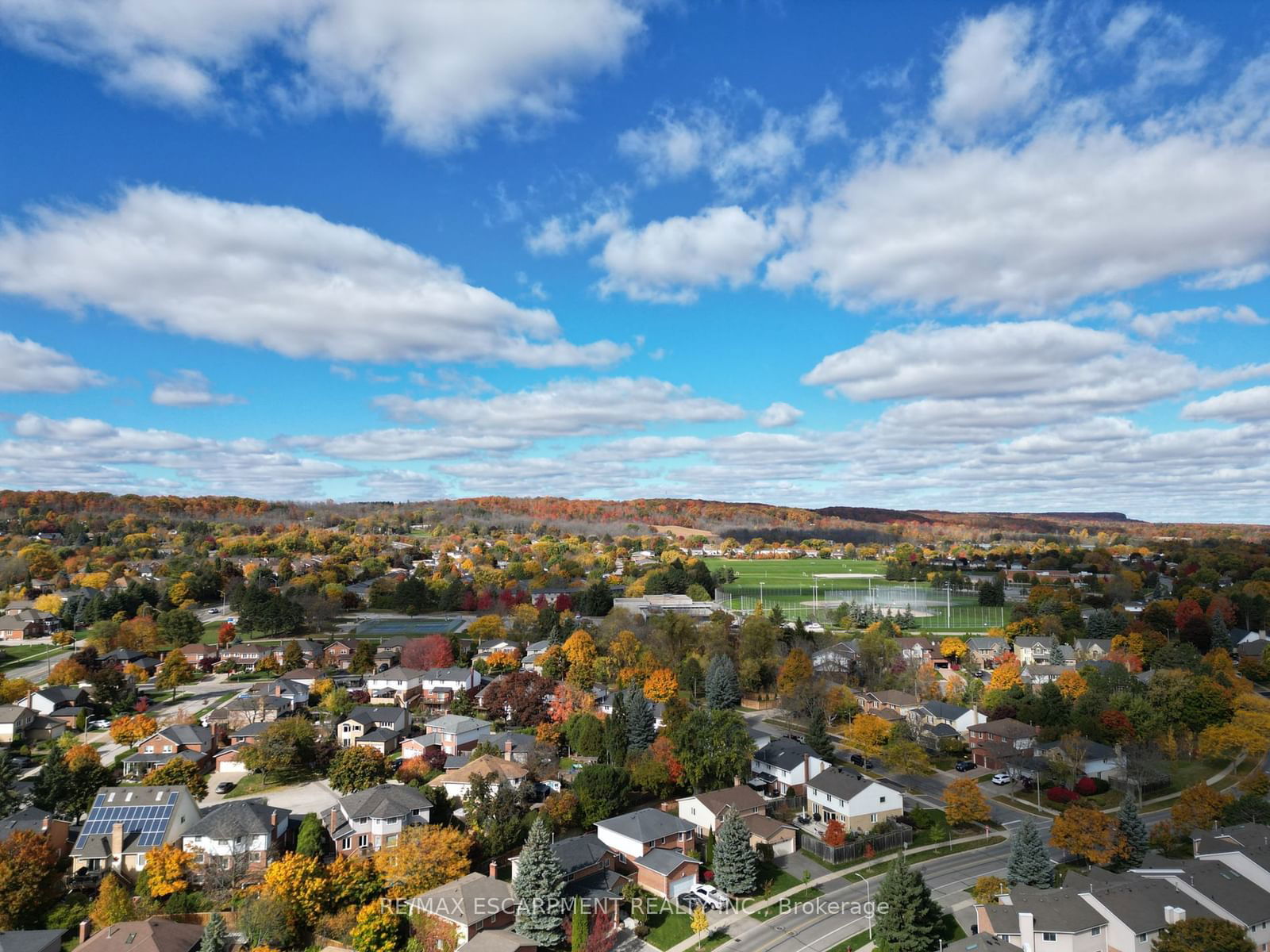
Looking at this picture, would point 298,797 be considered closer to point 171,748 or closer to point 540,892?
point 171,748

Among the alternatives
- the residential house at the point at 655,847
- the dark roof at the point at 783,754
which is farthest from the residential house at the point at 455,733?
the dark roof at the point at 783,754

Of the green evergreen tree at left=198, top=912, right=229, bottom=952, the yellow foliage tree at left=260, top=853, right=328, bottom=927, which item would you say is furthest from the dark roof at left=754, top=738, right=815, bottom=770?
the green evergreen tree at left=198, top=912, right=229, bottom=952

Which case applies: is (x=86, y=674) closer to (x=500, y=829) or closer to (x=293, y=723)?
(x=293, y=723)

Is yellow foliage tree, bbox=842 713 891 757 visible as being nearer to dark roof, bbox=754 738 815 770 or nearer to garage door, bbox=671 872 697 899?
dark roof, bbox=754 738 815 770

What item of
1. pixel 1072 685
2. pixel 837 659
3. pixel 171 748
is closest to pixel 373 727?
pixel 171 748

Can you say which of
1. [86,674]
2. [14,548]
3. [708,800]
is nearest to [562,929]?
[708,800]

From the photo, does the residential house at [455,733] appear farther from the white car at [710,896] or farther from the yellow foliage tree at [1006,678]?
the yellow foliage tree at [1006,678]
